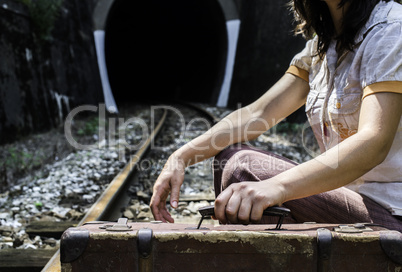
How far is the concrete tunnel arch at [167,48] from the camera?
11859 mm

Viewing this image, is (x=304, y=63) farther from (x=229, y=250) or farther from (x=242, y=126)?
(x=229, y=250)

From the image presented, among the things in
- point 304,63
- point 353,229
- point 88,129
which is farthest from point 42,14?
point 353,229

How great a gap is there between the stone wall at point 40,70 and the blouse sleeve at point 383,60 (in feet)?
17.2

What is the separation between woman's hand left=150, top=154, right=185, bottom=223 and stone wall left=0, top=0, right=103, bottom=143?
14.7 ft

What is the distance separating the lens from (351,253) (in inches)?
39.4

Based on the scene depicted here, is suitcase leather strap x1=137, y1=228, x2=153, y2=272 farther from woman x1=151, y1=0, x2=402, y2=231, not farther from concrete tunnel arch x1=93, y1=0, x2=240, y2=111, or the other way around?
concrete tunnel arch x1=93, y1=0, x2=240, y2=111

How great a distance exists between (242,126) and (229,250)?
3.07 ft

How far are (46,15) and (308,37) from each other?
6.90 metres

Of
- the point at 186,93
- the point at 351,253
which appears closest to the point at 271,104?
the point at 351,253

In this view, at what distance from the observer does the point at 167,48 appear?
22.3 m

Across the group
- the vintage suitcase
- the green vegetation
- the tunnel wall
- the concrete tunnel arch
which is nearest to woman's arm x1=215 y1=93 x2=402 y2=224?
the vintage suitcase

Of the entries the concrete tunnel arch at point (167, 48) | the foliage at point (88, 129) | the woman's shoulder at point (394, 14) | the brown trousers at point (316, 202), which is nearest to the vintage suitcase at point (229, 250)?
the brown trousers at point (316, 202)

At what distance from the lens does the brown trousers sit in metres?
1.32

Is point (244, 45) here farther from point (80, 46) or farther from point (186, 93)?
point (186, 93)
